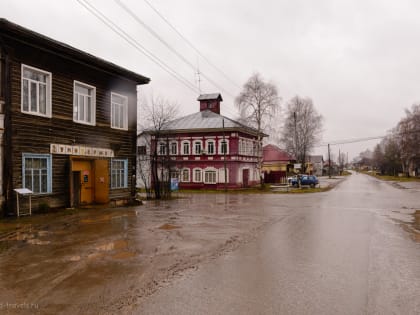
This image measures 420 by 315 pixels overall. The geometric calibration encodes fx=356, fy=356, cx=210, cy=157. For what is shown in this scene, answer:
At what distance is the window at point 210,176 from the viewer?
3934 centimetres

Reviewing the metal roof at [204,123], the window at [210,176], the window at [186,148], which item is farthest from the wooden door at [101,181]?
the window at [186,148]

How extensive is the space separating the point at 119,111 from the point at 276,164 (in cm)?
4202

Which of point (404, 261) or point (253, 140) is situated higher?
point (253, 140)

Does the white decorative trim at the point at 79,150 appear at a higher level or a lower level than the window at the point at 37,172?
higher

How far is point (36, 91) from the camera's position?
1447cm

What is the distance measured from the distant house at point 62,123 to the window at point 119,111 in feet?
0.18

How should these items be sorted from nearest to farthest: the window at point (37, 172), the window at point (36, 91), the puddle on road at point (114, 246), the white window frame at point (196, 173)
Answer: the puddle on road at point (114, 246)
the window at point (37, 172)
the window at point (36, 91)
the white window frame at point (196, 173)

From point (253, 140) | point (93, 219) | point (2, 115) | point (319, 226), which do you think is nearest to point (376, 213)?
point (319, 226)

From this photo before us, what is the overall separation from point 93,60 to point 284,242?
12347 mm

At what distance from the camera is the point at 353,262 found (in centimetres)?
733

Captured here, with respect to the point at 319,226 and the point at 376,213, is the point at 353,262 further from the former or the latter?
the point at 376,213

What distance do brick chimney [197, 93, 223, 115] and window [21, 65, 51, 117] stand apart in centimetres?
3154

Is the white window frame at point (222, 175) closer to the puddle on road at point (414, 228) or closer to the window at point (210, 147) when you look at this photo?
the window at point (210, 147)

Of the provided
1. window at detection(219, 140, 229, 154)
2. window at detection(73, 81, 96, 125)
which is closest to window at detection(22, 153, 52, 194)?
window at detection(73, 81, 96, 125)
